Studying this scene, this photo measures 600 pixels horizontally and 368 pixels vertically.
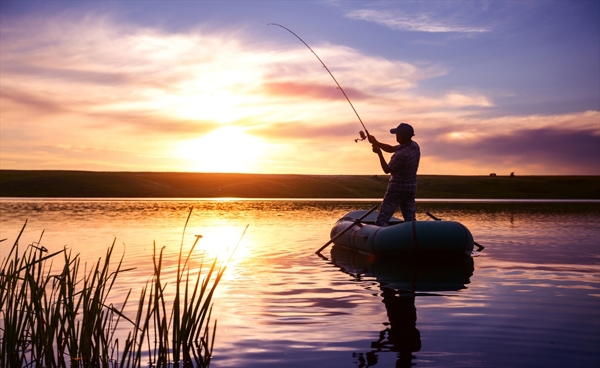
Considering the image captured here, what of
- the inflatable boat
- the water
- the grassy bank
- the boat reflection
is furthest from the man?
the grassy bank

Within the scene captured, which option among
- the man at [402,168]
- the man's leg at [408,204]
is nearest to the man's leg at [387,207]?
the man at [402,168]

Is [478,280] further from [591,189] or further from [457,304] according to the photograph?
[591,189]

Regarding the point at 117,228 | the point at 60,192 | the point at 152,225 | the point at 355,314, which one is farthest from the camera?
the point at 60,192

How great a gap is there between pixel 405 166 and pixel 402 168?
0.31ft

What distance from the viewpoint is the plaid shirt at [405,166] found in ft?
48.4

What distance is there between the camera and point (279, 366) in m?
6.29

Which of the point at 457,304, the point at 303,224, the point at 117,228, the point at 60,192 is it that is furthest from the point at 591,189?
the point at 457,304

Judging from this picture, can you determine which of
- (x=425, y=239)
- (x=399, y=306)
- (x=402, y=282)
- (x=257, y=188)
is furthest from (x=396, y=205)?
(x=257, y=188)

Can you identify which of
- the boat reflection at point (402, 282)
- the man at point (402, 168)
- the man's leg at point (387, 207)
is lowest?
the boat reflection at point (402, 282)

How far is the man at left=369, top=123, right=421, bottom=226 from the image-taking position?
14734 mm

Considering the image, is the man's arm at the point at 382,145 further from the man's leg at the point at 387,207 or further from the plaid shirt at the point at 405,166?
the man's leg at the point at 387,207

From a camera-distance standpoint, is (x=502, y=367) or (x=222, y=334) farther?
(x=222, y=334)

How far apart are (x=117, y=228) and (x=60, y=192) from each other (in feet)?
192

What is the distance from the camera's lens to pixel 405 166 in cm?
1484
